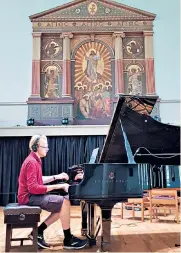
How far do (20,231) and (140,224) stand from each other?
1907 millimetres

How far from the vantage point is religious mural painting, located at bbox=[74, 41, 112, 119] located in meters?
8.95

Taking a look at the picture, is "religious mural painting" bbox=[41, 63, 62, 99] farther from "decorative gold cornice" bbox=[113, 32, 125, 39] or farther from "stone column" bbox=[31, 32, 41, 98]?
"decorative gold cornice" bbox=[113, 32, 125, 39]

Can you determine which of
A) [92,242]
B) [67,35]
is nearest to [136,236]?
[92,242]

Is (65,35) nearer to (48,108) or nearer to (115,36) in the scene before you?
(115,36)

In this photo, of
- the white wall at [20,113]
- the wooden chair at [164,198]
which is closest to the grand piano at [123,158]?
the wooden chair at [164,198]

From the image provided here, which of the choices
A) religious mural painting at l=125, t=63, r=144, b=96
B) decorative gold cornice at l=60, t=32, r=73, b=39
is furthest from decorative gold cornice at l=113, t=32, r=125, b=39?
decorative gold cornice at l=60, t=32, r=73, b=39

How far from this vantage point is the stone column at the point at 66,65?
8.98 meters

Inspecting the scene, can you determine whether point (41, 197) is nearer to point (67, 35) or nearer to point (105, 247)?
point (105, 247)

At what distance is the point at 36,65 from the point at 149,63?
11.3ft

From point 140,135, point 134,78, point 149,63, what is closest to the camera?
point 140,135

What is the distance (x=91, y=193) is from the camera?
2871 millimetres

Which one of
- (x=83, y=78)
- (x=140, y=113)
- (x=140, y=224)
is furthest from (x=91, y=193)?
(x=83, y=78)

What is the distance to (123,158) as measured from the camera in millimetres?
3570

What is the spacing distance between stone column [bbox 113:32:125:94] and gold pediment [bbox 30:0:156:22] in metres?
0.58
